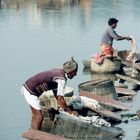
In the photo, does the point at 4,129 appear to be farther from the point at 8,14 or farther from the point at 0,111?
the point at 8,14

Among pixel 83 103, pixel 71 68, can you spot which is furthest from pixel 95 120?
pixel 71 68

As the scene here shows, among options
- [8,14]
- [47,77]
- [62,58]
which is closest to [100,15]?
[8,14]

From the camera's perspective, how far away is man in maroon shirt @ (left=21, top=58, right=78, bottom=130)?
9.70m

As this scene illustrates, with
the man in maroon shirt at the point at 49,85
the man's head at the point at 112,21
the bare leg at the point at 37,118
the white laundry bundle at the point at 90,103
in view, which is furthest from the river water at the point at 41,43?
the man's head at the point at 112,21

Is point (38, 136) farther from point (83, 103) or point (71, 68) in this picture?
point (83, 103)

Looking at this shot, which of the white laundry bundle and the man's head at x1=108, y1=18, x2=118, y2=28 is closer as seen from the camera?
the white laundry bundle

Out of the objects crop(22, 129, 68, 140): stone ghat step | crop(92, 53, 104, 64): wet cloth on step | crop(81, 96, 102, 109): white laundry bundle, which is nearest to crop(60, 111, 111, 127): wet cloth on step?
crop(81, 96, 102, 109): white laundry bundle

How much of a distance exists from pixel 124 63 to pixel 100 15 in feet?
74.7

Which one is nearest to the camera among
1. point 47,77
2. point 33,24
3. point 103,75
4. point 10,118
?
point 47,77

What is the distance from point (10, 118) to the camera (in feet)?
42.4

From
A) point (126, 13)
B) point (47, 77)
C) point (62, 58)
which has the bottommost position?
point (126, 13)

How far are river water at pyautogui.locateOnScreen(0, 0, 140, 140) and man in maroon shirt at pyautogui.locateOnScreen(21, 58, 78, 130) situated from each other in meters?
1.66

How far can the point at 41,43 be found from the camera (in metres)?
25.8

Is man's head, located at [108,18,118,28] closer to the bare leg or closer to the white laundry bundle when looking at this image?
the white laundry bundle
